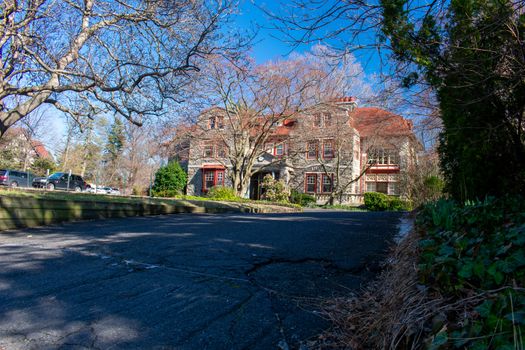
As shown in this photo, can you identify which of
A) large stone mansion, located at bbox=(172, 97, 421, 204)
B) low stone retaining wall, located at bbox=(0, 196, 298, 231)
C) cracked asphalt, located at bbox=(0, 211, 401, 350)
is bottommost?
cracked asphalt, located at bbox=(0, 211, 401, 350)

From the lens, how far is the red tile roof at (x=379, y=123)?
18.2m

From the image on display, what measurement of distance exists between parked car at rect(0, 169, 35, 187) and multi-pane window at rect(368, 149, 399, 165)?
27914mm

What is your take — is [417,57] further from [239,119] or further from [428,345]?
[239,119]

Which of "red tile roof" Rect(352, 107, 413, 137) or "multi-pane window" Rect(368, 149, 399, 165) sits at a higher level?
"red tile roof" Rect(352, 107, 413, 137)

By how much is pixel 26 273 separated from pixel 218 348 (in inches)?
98.8

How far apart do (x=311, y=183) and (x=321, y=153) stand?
339 cm

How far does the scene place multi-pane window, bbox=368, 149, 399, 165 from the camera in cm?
2852

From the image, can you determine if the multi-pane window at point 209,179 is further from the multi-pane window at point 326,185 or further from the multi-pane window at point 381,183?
the multi-pane window at point 381,183

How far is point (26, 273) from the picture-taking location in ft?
11.3

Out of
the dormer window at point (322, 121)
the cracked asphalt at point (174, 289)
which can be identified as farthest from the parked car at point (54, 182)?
the cracked asphalt at point (174, 289)

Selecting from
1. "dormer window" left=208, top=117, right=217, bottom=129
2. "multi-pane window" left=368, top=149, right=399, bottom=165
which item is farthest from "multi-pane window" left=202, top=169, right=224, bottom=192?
"multi-pane window" left=368, top=149, right=399, bottom=165

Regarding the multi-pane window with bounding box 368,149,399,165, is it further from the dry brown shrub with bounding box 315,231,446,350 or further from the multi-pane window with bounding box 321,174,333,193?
the dry brown shrub with bounding box 315,231,446,350

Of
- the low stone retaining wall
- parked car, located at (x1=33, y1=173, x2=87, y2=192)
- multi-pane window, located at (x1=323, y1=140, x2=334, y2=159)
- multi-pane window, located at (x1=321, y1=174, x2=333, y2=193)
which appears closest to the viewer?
the low stone retaining wall

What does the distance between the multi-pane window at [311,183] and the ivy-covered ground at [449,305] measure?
3038 centimetres
